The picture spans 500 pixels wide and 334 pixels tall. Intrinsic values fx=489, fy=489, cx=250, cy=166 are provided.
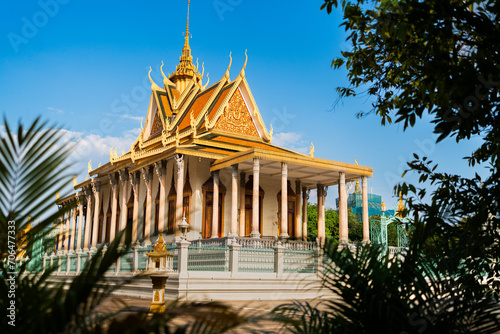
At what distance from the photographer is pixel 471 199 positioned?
4516mm

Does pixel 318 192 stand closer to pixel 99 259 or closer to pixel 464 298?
pixel 464 298

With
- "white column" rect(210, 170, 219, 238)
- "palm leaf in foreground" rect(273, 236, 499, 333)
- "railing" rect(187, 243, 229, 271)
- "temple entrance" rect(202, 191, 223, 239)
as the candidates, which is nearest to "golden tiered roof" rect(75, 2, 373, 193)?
"white column" rect(210, 170, 219, 238)

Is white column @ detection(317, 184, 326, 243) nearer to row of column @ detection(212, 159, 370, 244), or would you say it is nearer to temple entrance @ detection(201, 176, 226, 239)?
row of column @ detection(212, 159, 370, 244)

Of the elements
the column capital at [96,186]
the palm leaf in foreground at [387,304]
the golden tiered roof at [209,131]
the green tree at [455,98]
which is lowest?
the palm leaf in foreground at [387,304]

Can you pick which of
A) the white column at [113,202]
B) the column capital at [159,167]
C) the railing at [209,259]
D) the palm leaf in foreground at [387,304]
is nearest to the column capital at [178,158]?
the column capital at [159,167]

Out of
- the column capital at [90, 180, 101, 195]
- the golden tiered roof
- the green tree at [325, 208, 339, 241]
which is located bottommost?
the green tree at [325, 208, 339, 241]

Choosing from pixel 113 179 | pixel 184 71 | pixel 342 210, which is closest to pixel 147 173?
pixel 113 179

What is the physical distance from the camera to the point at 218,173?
70.0 feet

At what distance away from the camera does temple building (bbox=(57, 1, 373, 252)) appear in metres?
19.8

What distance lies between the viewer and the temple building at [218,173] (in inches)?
781

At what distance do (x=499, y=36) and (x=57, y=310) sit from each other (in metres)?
3.65

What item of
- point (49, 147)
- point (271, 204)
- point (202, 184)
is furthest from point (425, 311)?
point (271, 204)

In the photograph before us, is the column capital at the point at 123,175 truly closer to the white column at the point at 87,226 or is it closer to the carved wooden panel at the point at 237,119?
the white column at the point at 87,226

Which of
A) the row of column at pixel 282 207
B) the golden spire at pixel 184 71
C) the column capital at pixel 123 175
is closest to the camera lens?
the row of column at pixel 282 207
